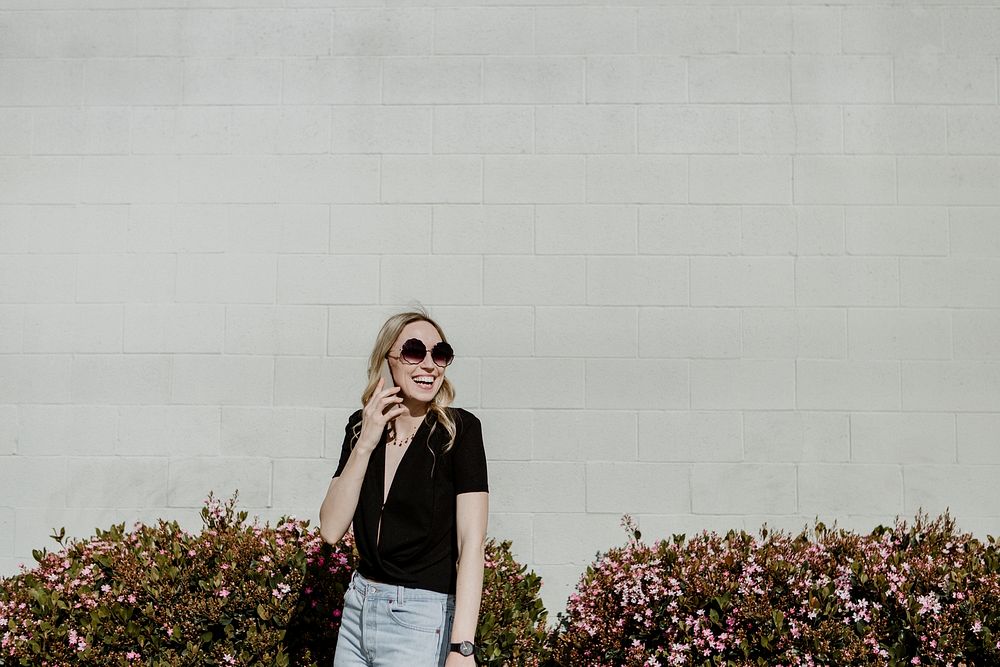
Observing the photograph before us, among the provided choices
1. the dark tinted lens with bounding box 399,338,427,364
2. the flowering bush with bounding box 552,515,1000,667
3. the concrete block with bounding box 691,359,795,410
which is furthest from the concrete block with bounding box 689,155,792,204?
the dark tinted lens with bounding box 399,338,427,364

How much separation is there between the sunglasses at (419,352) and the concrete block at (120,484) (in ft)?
8.00

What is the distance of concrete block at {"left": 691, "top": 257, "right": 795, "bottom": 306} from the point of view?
485 cm

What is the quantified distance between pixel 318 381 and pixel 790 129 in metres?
2.91

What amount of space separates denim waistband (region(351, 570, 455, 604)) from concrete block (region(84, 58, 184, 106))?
3.27m

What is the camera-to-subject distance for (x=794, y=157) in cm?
490

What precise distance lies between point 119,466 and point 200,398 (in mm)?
573

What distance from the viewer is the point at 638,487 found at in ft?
15.9

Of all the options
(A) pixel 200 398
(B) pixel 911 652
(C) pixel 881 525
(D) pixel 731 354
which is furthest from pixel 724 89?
(A) pixel 200 398

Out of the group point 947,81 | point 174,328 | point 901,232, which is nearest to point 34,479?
point 174,328

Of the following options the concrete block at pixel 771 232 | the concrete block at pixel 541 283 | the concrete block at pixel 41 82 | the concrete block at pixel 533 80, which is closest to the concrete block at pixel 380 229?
the concrete block at pixel 541 283

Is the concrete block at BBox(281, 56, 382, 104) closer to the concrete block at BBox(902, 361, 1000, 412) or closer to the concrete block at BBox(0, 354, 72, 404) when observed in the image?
the concrete block at BBox(0, 354, 72, 404)

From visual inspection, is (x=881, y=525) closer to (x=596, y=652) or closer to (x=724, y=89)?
(x=596, y=652)

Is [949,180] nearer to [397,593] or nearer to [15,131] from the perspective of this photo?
[397,593]

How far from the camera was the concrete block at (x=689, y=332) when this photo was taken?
485 cm
